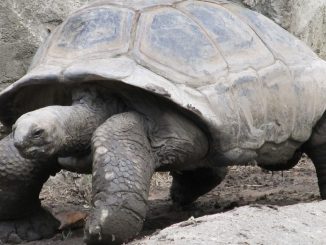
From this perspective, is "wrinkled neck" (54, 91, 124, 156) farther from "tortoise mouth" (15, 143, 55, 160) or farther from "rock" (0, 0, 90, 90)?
"rock" (0, 0, 90, 90)

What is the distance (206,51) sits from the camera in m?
4.14

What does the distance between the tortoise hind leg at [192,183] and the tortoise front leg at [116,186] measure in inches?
61.1

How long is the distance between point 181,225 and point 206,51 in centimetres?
122

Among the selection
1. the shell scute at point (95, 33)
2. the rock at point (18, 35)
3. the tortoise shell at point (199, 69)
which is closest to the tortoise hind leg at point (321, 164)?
the tortoise shell at point (199, 69)

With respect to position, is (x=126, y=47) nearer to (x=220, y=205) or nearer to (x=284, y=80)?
(x=284, y=80)

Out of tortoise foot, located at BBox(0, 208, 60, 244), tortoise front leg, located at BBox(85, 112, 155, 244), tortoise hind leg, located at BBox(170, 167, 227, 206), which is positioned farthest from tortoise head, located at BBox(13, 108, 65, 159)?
tortoise hind leg, located at BBox(170, 167, 227, 206)

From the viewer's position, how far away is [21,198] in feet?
13.5

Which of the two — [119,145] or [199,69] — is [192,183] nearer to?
[199,69]

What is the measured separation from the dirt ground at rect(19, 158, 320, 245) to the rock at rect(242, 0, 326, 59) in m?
1.15

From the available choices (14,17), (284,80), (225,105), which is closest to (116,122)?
(225,105)

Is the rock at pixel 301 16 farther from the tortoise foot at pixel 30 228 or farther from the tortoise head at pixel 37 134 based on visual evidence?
the tortoise head at pixel 37 134

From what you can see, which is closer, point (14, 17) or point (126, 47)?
point (126, 47)

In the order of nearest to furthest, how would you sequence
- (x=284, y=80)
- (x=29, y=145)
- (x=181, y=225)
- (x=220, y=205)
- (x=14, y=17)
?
(x=181, y=225)
(x=29, y=145)
(x=284, y=80)
(x=220, y=205)
(x=14, y=17)

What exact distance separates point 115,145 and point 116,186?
0.72 ft
